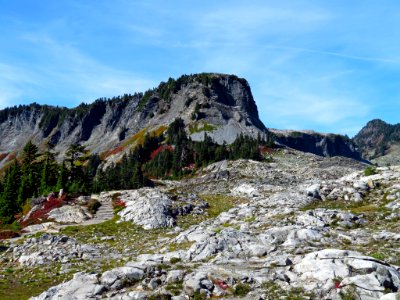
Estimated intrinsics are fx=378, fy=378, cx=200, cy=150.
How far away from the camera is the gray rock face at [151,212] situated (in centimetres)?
5203

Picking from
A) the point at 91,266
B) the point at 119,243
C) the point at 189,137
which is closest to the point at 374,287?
the point at 91,266

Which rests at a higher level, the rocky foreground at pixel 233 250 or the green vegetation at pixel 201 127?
the green vegetation at pixel 201 127

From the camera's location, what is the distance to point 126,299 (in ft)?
64.3

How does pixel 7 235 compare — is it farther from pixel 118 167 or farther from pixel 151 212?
pixel 118 167

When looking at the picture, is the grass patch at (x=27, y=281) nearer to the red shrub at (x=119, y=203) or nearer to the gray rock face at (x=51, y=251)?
the gray rock face at (x=51, y=251)

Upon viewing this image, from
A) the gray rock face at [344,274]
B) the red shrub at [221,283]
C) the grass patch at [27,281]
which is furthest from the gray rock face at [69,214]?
the gray rock face at [344,274]

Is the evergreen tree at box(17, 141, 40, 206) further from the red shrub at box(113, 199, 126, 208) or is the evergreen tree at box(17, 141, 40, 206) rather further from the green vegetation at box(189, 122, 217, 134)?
the green vegetation at box(189, 122, 217, 134)

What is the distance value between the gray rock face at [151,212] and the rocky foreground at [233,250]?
0.19m

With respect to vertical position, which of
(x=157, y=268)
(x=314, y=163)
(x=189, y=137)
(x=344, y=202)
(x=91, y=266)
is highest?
(x=189, y=137)

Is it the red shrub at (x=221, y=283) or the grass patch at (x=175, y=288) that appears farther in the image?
the red shrub at (x=221, y=283)

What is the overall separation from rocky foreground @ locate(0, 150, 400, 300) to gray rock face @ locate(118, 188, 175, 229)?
194 millimetres

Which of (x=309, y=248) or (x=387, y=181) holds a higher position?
(x=387, y=181)

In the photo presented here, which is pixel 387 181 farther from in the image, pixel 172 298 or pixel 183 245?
pixel 172 298

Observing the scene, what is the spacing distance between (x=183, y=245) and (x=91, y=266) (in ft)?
27.8
